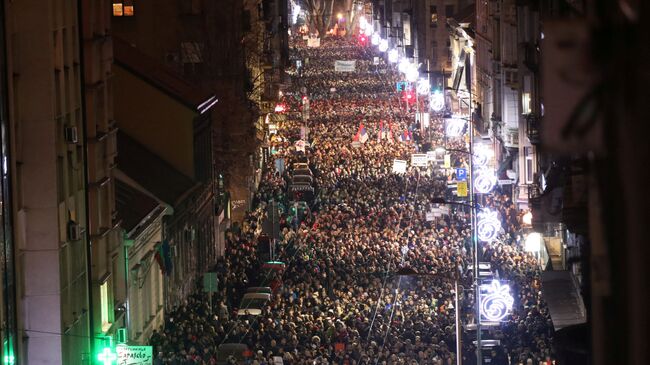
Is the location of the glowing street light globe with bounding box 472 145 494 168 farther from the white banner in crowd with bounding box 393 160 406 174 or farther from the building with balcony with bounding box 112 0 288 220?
the white banner in crowd with bounding box 393 160 406 174

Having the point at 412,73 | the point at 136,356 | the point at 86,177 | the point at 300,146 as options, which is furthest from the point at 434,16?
the point at 136,356

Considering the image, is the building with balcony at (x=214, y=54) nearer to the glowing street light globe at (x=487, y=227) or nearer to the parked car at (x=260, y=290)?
the glowing street light globe at (x=487, y=227)

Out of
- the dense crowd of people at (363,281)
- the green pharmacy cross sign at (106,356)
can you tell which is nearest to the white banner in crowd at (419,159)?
the dense crowd of people at (363,281)

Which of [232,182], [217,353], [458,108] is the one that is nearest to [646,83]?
[217,353]

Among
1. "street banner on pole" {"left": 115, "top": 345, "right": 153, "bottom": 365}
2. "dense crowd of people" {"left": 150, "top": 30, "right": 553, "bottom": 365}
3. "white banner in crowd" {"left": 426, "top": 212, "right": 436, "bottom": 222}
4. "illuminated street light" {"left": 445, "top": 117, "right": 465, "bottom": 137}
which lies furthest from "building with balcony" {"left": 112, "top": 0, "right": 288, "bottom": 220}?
"street banner on pole" {"left": 115, "top": 345, "right": 153, "bottom": 365}

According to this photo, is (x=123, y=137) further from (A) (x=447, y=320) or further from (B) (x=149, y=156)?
(A) (x=447, y=320)
